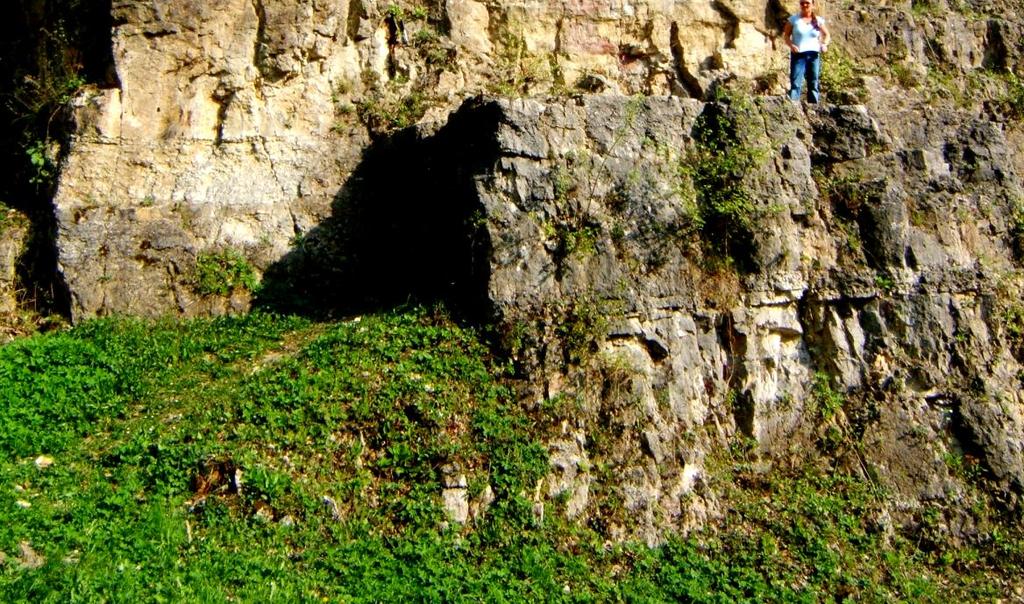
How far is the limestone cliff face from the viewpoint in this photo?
8359 millimetres

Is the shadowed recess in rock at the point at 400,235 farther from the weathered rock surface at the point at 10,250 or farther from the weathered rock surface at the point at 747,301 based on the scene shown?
the weathered rock surface at the point at 10,250

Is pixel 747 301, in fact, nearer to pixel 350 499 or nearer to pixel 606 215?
pixel 606 215

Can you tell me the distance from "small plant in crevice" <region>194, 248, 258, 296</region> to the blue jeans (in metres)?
6.45

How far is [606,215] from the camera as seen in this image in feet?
28.6

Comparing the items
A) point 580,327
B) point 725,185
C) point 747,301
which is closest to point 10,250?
point 580,327

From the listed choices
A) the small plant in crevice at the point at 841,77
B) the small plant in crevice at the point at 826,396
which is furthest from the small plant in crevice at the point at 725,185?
the small plant in crevice at the point at 841,77

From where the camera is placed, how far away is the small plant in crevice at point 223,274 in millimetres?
9805

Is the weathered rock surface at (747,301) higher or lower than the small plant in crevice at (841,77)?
lower

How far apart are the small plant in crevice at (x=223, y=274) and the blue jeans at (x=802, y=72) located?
254 inches

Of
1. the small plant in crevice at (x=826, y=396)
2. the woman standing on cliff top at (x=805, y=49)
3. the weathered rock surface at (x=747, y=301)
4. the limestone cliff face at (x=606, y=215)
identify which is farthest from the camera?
the woman standing on cliff top at (x=805, y=49)

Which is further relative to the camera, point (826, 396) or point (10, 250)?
point (10, 250)

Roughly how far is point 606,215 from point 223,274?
425 cm

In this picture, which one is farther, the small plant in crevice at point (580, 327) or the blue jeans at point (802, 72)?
the blue jeans at point (802, 72)

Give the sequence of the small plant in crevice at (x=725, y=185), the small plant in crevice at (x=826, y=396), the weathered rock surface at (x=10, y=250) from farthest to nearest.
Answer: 1. the weathered rock surface at (x=10, y=250)
2. the small plant in crevice at (x=725, y=185)
3. the small plant in crevice at (x=826, y=396)
